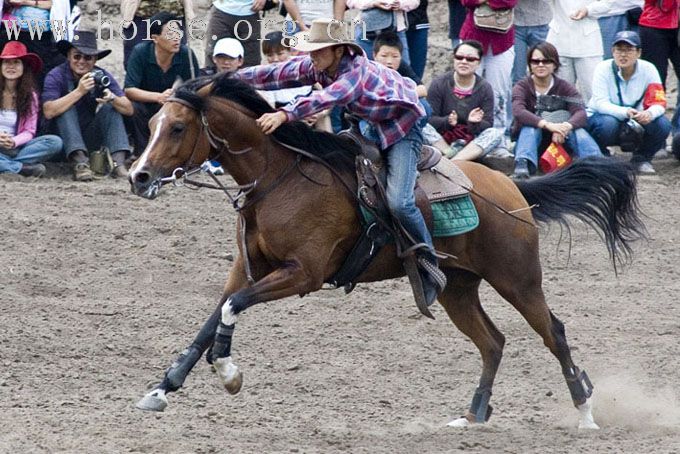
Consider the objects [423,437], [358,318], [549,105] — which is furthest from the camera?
[549,105]

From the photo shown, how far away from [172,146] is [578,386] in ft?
8.83

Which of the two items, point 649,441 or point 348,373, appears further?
point 348,373

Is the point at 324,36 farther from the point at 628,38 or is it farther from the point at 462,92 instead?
the point at 628,38

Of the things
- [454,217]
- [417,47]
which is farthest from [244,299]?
[417,47]

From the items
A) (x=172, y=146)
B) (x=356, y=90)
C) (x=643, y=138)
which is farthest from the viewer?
(x=643, y=138)

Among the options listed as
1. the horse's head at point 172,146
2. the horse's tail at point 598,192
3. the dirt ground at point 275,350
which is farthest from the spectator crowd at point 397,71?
the horse's head at point 172,146

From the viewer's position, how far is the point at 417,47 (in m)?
11.9

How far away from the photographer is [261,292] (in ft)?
20.8

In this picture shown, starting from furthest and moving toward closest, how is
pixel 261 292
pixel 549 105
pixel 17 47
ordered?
pixel 549 105 < pixel 17 47 < pixel 261 292

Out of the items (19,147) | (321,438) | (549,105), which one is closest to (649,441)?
(321,438)

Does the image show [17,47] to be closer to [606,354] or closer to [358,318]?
[358,318]

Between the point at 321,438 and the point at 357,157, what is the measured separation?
1424 millimetres

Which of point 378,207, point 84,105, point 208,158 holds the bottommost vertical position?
point 84,105

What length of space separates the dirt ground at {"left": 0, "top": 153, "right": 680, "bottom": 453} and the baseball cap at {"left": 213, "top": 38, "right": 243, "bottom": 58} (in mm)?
1230
